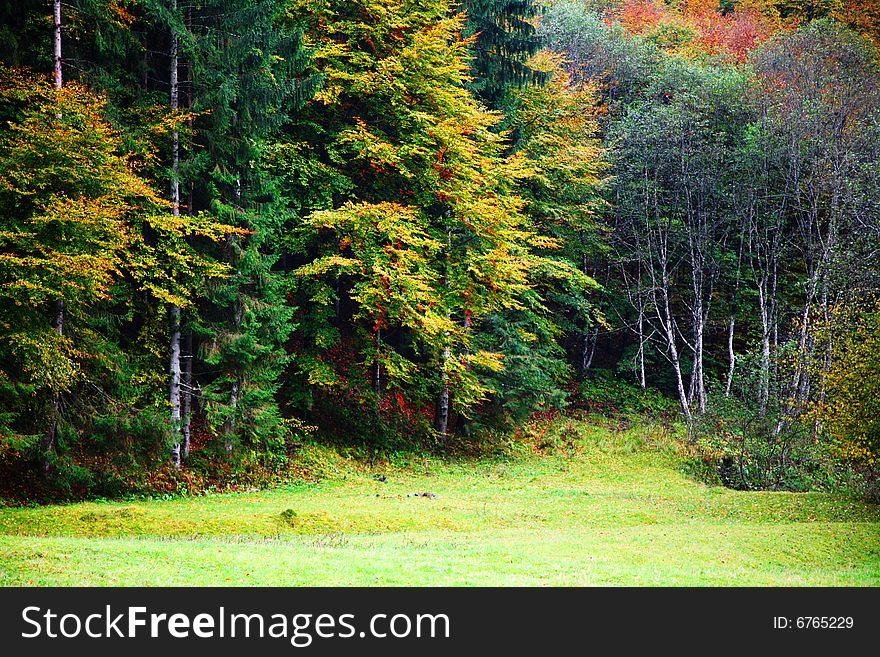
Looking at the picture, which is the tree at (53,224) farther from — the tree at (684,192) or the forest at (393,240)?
the tree at (684,192)

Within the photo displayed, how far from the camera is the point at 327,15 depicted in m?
22.8

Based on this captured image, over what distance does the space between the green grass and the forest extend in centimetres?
171

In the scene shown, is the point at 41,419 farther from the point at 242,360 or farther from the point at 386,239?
the point at 386,239

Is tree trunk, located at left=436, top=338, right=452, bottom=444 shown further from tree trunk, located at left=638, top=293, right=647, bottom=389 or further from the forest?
tree trunk, located at left=638, top=293, right=647, bottom=389

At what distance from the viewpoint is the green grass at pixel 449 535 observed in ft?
29.8

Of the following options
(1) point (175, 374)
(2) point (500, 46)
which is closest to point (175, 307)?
(1) point (175, 374)

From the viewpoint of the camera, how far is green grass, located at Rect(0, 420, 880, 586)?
9.09 meters

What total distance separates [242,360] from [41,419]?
5.00 meters

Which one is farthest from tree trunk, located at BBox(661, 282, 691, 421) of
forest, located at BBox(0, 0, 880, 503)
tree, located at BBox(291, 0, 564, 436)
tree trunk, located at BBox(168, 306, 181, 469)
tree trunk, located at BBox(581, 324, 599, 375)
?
tree trunk, located at BBox(168, 306, 181, 469)

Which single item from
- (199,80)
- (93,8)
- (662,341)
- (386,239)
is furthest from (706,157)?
(93,8)

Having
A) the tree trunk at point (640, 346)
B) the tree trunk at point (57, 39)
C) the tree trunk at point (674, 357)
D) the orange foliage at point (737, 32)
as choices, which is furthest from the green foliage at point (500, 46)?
the orange foliage at point (737, 32)

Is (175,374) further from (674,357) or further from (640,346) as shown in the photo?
(640,346)

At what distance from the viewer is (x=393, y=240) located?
70.7ft

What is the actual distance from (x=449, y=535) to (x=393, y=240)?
995 cm
